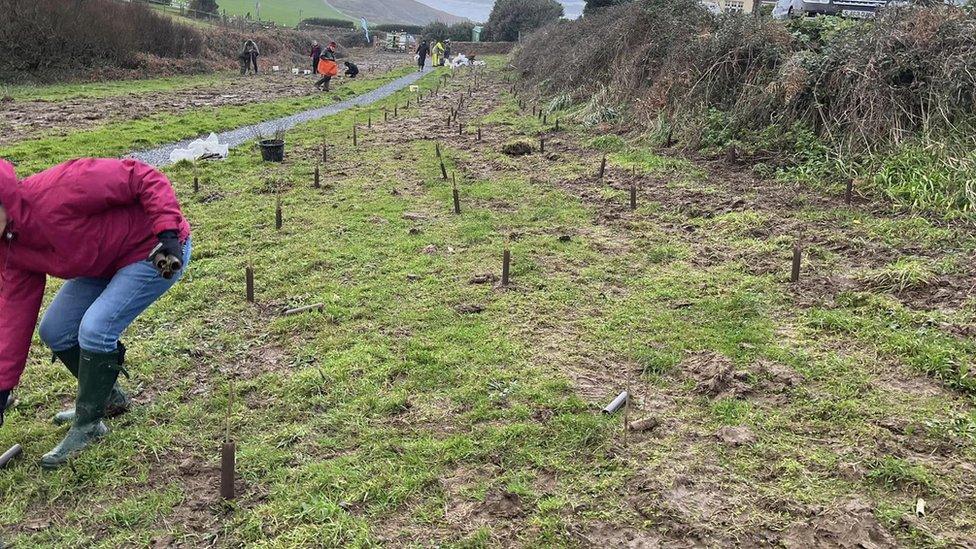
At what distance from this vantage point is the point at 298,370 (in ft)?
12.8

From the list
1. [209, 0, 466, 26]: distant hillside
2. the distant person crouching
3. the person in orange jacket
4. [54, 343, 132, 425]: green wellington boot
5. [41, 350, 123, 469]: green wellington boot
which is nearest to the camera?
[41, 350, 123, 469]: green wellington boot

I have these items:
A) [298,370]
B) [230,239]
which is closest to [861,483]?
[298,370]

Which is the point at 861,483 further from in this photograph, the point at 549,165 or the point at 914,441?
the point at 549,165

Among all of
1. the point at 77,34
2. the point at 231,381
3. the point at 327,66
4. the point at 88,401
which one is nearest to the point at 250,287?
the point at 231,381

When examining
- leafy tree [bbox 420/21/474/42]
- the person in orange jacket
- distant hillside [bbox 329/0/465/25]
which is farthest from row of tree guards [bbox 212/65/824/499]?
distant hillside [bbox 329/0/465/25]

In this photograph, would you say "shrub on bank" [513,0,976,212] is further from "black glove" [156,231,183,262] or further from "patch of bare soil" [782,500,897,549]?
"black glove" [156,231,183,262]

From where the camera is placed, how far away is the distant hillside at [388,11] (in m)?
118

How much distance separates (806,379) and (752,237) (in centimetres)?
252

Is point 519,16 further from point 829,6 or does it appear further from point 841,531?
point 841,531

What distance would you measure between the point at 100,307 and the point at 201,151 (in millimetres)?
7658

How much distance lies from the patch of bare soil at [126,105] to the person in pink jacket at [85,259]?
941 cm

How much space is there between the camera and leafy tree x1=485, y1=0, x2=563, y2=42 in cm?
4759

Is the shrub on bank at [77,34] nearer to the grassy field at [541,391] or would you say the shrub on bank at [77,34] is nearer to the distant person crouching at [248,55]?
the distant person crouching at [248,55]

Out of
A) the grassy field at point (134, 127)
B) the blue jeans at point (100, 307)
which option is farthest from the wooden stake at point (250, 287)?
the grassy field at point (134, 127)
